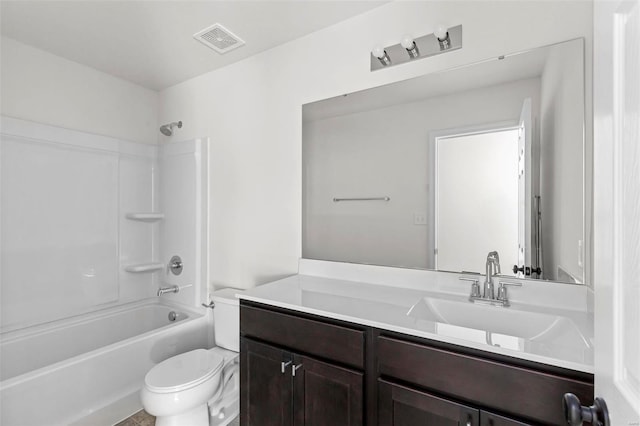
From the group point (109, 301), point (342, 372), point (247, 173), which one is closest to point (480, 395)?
point (342, 372)

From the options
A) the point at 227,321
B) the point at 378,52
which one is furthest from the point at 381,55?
the point at 227,321

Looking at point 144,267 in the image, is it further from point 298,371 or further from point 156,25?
point 298,371

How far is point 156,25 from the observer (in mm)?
1917

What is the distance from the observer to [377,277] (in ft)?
5.64

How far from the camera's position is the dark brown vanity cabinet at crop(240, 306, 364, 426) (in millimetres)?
1194

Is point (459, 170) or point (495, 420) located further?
point (459, 170)

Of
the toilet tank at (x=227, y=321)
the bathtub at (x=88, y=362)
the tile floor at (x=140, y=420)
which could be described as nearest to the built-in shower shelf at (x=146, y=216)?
the bathtub at (x=88, y=362)

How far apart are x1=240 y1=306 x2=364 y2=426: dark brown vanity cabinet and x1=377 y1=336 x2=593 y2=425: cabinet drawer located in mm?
149

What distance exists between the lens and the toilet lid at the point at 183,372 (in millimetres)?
1581

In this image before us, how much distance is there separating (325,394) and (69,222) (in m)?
2.29

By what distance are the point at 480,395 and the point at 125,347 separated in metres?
1.97

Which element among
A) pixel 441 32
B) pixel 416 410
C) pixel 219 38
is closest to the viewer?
pixel 416 410

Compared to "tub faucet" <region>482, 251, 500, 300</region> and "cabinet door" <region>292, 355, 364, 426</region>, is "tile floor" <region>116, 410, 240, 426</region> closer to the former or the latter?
"cabinet door" <region>292, 355, 364, 426</region>

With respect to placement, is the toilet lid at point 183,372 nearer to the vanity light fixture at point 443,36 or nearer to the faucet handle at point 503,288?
the faucet handle at point 503,288
